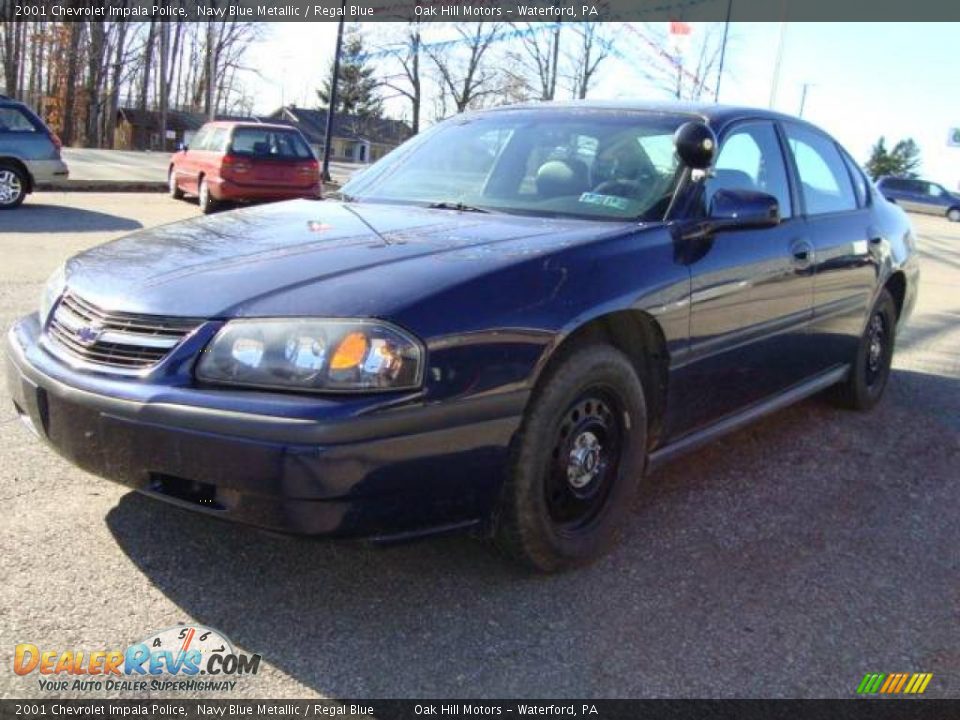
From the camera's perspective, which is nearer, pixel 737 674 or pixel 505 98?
pixel 737 674

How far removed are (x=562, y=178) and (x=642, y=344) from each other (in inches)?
32.5

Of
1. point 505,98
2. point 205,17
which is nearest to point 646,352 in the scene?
point 505,98

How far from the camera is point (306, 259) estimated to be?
2.67 m

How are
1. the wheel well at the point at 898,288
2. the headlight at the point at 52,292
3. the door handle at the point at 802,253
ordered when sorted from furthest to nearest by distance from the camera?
the wheel well at the point at 898,288, the door handle at the point at 802,253, the headlight at the point at 52,292

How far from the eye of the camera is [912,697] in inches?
93.4

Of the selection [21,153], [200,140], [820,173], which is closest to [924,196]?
[200,140]

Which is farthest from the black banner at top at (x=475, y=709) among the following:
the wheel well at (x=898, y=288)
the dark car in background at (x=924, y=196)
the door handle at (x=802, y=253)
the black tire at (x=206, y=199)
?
the dark car in background at (x=924, y=196)

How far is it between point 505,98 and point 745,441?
39.6 metres

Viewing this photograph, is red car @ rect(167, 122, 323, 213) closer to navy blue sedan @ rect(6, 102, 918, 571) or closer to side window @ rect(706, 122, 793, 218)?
side window @ rect(706, 122, 793, 218)

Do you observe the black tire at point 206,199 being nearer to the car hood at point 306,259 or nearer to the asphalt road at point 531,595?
the asphalt road at point 531,595

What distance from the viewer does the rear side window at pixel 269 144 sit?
1482cm

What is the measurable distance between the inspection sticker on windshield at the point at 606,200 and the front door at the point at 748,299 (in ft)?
1.07

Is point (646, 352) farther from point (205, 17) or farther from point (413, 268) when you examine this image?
point (205, 17)

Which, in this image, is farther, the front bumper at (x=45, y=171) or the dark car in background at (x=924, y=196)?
the dark car in background at (x=924, y=196)
